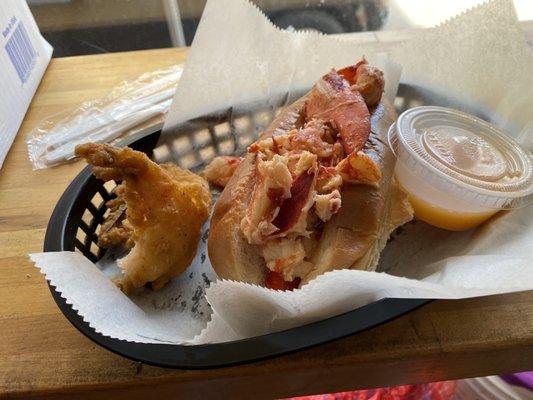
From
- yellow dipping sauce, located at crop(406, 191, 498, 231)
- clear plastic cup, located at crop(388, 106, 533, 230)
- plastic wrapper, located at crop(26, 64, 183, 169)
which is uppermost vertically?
plastic wrapper, located at crop(26, 64, 183, 169)

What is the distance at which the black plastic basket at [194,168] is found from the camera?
61 centimetres

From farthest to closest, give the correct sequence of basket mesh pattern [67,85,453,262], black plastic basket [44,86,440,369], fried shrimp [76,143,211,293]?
basket mesh pattern [67,85,453,262]
fried shrimp [76,143,211,293]
black plastic basket [44,86,440,369]

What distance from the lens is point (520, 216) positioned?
0.85 metres

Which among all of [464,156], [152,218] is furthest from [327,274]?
[464,156]

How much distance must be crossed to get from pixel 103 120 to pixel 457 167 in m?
0.83

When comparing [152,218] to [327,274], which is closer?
[327,274]

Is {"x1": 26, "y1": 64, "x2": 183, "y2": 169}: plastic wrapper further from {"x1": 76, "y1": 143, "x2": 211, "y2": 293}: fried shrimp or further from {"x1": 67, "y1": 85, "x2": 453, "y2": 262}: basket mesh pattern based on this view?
{"x1": 76, "y1": 143, "x2": 211, "y2": 293}: fried shrimp

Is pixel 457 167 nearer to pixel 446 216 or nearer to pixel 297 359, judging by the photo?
pixel 446 216

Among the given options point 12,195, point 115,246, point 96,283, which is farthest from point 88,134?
point 96,283

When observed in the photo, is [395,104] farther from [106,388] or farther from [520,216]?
[106,388]

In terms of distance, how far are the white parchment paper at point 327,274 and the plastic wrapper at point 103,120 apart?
0.20 metres

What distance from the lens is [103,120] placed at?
3.91 feet

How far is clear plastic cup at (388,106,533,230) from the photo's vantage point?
32.5 inches

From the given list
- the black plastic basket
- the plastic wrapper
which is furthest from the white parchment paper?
the plastic wrapper
